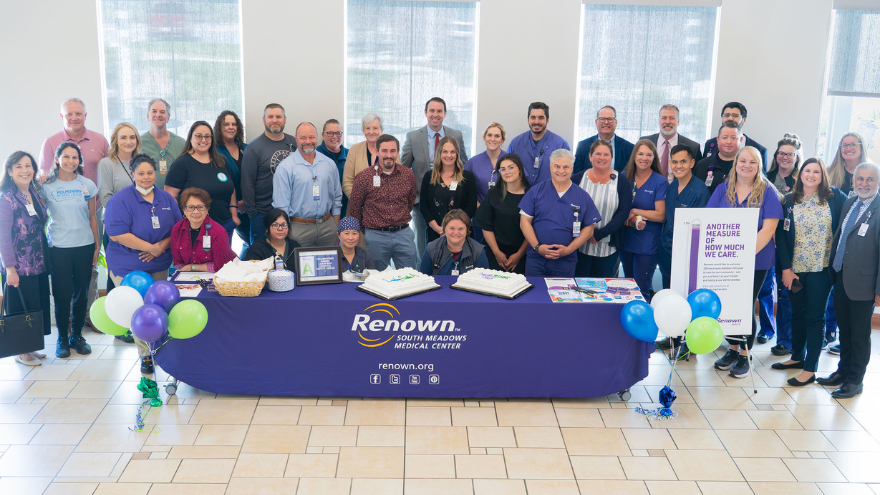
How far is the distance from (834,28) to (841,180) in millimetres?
2083

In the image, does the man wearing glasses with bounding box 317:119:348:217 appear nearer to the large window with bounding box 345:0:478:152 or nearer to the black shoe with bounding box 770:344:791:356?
the large window with bounding box 345:0:478:152

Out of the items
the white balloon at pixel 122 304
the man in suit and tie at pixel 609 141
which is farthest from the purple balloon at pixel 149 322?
the man in suit and tie at pixel 609 141

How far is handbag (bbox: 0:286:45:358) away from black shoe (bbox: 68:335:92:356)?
1.25 ft

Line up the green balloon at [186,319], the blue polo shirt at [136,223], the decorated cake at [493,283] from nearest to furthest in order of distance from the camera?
the green balloon at [186,319], the decorated cake at [493,283], the blue polo shirt at [136,223]

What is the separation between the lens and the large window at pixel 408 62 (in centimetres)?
618

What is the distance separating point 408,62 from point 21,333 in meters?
3.94

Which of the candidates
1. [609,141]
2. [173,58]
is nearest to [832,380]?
[609,141]

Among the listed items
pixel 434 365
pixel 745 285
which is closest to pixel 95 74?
pixel 434 365

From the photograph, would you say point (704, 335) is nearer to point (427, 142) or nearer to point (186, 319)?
point (427, 142)

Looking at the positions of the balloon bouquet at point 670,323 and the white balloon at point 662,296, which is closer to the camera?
the balloon bouquet at point 670,323

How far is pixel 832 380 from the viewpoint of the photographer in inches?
182

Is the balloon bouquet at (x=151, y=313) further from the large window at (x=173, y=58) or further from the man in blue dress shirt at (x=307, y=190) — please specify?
the large window at (x=173, y=58)

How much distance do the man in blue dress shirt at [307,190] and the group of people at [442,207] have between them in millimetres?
11

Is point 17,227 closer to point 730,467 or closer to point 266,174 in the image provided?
point 266,174
